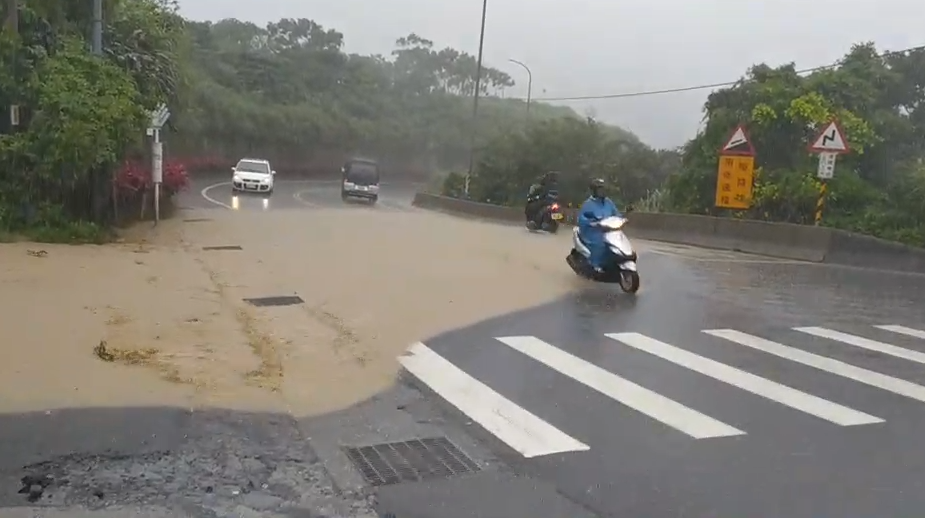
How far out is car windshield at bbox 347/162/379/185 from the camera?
45.3 meters

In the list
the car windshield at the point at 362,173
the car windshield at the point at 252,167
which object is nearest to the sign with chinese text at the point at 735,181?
the car windshield at the point at 362,173

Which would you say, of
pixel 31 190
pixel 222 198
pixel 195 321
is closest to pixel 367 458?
pixel 195 321

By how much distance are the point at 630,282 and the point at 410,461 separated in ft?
26.1

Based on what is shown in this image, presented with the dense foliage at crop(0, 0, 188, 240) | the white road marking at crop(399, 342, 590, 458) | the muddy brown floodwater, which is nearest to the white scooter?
the muddy brown floodwater

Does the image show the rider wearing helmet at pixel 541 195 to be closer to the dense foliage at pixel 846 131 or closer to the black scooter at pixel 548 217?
the black scooter at pixel 548 217

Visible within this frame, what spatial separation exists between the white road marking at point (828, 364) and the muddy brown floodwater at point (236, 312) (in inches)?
116

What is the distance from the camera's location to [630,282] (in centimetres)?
1353

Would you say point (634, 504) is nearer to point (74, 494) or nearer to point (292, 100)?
point (74, 494)

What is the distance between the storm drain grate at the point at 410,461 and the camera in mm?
5828

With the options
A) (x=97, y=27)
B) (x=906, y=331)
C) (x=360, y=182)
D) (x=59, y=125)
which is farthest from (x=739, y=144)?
(x=360, y=182)

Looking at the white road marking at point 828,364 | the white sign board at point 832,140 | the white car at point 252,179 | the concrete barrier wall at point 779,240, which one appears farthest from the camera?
the white car at point 252,179

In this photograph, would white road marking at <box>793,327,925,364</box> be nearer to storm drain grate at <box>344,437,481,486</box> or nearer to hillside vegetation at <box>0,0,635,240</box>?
storm drain grate at <box>344,437,481,486</box>

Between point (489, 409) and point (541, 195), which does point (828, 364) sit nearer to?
point (489, 409)

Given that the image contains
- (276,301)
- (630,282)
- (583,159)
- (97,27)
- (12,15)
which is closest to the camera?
(276,301)
